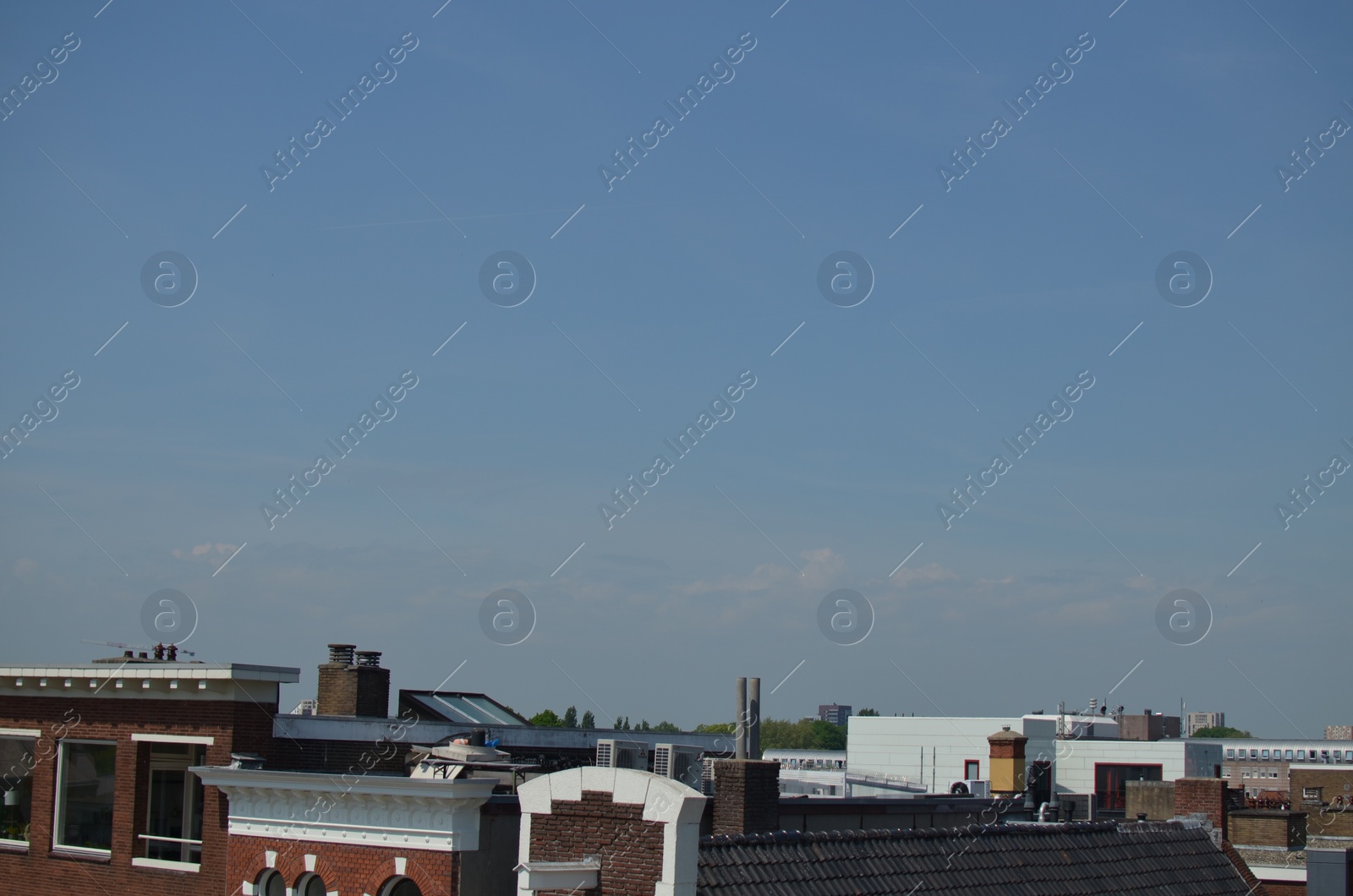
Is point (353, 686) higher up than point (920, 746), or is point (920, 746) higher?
point (353, 686)

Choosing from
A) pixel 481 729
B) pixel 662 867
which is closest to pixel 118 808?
pixel 481 729

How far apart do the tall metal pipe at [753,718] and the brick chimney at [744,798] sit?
0.83 feet

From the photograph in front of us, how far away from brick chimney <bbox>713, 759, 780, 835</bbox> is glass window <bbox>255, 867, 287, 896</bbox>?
7.50 metres

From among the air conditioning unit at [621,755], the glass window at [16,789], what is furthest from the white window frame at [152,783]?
the air conditioning unit at [621,755]

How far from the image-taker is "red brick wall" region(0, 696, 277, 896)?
2502 centimetres

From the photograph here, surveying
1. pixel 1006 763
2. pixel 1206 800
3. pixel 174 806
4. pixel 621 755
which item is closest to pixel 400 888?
pixel 621 755

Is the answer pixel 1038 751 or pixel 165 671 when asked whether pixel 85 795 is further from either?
pixel 1038 751

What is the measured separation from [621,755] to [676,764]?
1.36 m

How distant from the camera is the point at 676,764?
22.0 m

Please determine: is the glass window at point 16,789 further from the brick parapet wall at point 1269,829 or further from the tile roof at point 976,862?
the brick parapet wall at point 1269,829

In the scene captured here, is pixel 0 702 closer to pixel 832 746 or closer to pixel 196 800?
pixel 196 800

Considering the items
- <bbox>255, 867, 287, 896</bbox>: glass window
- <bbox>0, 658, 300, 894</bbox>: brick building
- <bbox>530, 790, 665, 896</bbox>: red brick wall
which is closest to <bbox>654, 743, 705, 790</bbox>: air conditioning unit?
<bbox>530, 790, 665, 896</bbox>: red brick wall

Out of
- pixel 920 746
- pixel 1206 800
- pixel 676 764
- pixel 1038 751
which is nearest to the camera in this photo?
pixel 676 764

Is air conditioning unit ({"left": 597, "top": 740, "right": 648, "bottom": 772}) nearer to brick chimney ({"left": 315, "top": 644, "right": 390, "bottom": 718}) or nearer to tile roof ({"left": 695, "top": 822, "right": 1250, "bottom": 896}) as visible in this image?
tile roof ({"left": 695, "top": 822, "right": 1250, "bottom": 896})
